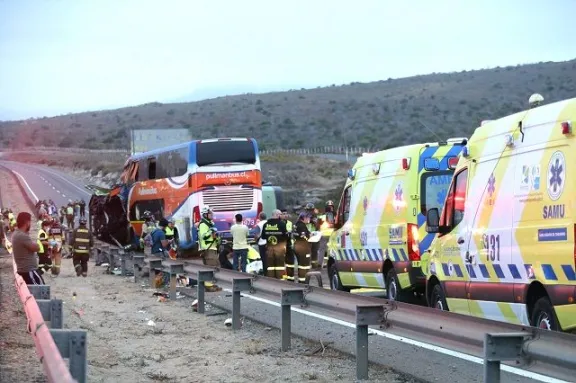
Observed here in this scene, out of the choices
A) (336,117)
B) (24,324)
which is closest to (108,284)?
(24,324)

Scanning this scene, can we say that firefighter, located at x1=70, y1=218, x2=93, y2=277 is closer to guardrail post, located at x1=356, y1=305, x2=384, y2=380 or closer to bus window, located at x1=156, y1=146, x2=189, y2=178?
bus window, located at x1=156, y1=146, x2=189, y2=178

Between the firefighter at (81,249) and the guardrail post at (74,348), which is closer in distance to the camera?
the guardrail post at (74,348)

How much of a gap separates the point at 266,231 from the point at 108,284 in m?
5.21

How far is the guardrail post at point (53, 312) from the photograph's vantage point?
10.6 metres

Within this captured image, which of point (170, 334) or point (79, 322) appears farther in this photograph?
point (79, 322)

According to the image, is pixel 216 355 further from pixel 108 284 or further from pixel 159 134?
pixel 159 134

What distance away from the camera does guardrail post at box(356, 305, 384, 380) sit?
392 inches

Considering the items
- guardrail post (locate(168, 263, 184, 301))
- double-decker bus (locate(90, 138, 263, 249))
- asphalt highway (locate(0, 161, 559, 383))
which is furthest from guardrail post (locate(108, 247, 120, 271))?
guardrail post (locate(168, 263, 184, 301))

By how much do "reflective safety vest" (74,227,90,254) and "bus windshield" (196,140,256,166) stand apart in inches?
201

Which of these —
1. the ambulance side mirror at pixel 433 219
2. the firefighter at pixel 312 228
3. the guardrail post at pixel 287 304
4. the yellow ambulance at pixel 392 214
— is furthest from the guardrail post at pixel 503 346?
the firefighter at pixel 312 228

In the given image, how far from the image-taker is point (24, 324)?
47.1 ft

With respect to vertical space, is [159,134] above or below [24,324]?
above

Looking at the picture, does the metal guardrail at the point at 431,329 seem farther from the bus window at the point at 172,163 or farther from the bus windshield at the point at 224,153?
the bus window at the point at 172,163

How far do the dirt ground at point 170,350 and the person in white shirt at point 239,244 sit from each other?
3.09m
